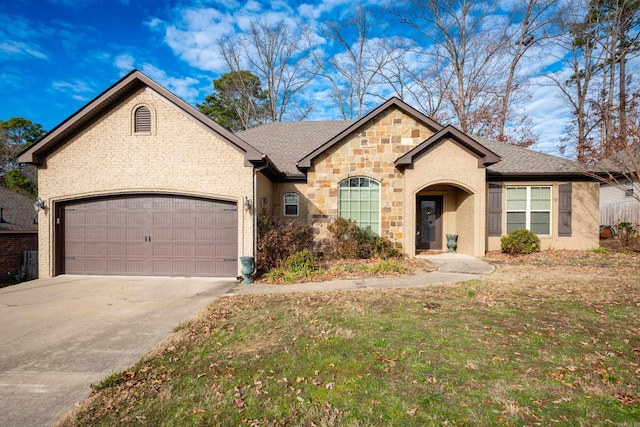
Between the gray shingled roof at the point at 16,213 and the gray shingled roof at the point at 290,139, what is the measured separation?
41.1ft

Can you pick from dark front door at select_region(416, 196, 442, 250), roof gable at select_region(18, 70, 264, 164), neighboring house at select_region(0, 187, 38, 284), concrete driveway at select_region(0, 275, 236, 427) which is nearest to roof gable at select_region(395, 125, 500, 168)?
dark front door at select_region(416, 196, 442, 250)

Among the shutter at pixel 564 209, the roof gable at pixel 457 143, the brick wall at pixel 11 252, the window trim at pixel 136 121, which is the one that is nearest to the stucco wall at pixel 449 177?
the roof gable at pixel 457 143

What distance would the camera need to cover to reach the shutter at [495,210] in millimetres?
12273

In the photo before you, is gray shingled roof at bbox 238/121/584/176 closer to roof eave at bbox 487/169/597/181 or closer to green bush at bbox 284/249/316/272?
roof eave at bbox 487/169/597/181

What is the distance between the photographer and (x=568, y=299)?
610cm

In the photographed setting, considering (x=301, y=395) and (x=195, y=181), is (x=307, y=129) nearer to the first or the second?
(x=195, y=181)

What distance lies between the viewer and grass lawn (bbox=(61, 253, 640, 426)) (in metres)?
2.70

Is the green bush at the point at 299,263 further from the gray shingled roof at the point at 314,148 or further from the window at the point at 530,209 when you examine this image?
the window at the point at 530,209

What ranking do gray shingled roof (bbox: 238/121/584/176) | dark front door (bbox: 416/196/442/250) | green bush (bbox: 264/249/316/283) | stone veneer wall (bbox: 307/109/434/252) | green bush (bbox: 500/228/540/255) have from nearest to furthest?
green bush (bbox: 264/249/316/283) < green bush (bbox: 500/228/540/255) < stone veneer wall (bbox: 307/109/434/252) < gray shingled roof (bbox: 238/121/584/176) < dark front door (bbox: 416/196/442/250)

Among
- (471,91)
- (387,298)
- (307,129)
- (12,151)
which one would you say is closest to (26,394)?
(387,298)

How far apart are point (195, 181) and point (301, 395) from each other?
24.9 ft

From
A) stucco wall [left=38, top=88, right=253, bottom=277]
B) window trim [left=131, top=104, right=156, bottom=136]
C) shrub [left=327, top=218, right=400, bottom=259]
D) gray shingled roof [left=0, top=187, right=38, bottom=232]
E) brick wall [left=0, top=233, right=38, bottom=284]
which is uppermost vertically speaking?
window trim [left=131, top=104, right=156, bottom=136]

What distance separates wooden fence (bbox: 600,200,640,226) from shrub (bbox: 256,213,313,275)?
21.8m

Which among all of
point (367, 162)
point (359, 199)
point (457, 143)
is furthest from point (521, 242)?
point (367, 162)
